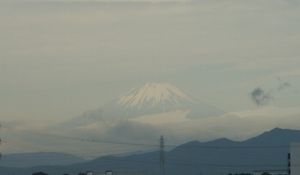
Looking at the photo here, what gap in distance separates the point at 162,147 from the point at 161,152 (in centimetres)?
323

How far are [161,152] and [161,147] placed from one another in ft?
10.6

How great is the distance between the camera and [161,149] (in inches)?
7815

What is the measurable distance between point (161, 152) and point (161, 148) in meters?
2.69

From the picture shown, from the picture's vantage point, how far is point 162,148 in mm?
199375

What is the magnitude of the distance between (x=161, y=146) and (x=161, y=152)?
339 cm

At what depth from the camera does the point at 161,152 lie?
197m

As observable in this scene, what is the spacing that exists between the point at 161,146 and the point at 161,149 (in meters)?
1.46

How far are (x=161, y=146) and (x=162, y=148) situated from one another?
0.64 metres

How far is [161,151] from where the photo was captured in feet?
646

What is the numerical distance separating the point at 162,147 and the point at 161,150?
2303mm

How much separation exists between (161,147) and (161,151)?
2.94 m

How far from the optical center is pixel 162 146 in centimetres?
19988

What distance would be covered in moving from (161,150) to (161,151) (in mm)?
643
